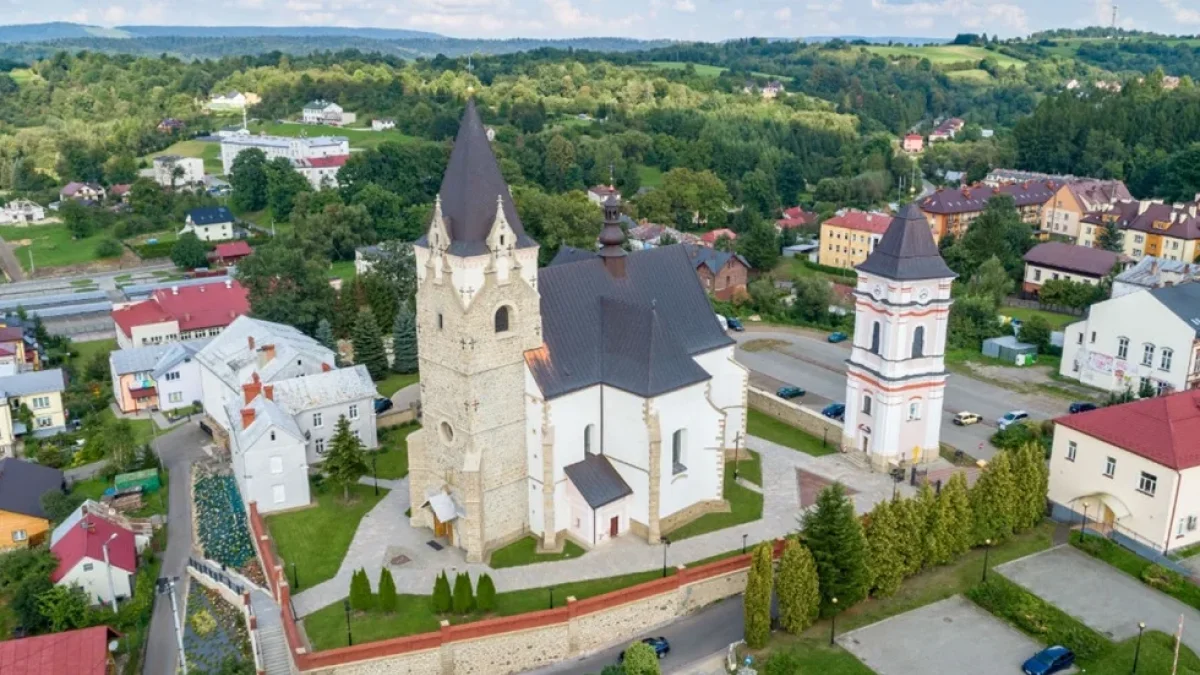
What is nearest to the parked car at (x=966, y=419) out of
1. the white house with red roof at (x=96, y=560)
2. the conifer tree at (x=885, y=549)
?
the conifer tree at (x=885, y=549)

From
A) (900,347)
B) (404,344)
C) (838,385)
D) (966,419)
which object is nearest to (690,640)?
(900,347)

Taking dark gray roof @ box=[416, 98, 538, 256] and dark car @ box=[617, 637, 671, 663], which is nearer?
dark car @ box=[617, 637, 671, 663]

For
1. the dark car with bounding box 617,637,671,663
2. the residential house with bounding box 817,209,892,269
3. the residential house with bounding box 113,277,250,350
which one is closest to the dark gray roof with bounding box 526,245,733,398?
the dark car with bounding box 617,637,671,663

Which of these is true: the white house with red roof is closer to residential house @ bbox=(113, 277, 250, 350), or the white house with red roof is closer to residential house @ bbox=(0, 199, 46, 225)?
residential house @ bbox=(113, 277, 250, 350)

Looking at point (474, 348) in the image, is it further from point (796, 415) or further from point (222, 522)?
point (796, 415)

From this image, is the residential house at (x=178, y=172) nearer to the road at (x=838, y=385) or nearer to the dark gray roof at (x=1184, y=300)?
the road at (x=838, y=385)

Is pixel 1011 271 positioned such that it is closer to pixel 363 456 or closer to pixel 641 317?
pixel 641 317
